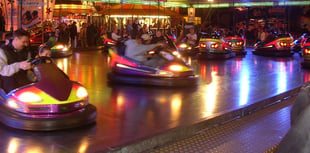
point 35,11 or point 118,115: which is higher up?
point 35,11

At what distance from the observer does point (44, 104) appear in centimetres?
343

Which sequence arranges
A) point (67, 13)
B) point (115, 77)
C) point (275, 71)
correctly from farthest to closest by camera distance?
1. point (67, 13)
2. point (275, 71)
3. point (115, 77)

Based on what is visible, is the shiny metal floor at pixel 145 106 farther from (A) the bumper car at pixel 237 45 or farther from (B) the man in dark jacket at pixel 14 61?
(A) the bumper car at pixel 237 45

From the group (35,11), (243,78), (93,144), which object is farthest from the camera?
(35,11)

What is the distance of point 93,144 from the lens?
3.20m

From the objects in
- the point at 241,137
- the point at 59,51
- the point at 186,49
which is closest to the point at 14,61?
the point at 241,137

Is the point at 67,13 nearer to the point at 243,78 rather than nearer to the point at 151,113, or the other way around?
the point at 243,78

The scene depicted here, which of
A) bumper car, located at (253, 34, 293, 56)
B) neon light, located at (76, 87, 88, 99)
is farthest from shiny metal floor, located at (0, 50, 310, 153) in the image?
bumper car, located at (253, 34, 293, 56)

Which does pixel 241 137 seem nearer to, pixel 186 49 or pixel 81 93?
pixel 81 93

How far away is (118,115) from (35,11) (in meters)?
8.36

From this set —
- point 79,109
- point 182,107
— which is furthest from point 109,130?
point 182,107

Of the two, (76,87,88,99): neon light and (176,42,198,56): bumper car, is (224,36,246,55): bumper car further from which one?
(76,87,88,99): neon light

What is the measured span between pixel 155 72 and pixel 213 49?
17.2 feet

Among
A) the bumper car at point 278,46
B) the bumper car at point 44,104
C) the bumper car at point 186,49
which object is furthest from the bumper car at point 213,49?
the bumper car at point 44,104
